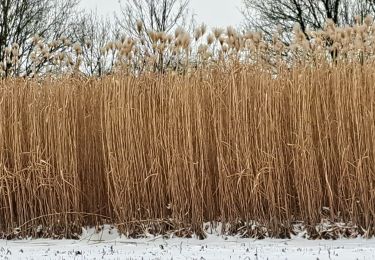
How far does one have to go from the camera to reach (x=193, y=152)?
5344 mm

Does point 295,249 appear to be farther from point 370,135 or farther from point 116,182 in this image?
point 116,182

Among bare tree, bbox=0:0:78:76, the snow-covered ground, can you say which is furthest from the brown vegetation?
bare tree, bbox=0:0:78:76

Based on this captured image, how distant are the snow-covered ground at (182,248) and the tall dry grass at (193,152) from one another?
18 centimetres

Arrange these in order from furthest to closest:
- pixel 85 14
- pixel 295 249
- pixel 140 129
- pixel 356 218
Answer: pixel 85 14
pixel 140 129
pixel 356 218
pixel 295 249

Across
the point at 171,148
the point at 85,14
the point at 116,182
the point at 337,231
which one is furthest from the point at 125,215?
the point at 85,14

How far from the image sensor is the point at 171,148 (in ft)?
17.4

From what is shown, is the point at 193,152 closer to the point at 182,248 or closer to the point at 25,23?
the point at 182,248

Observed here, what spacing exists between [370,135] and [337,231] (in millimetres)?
803

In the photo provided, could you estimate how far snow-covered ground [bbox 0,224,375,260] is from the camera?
427 centimetres

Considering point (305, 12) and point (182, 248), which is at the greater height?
point (305, 12)

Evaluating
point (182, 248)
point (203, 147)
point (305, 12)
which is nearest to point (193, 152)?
point (203, 147)

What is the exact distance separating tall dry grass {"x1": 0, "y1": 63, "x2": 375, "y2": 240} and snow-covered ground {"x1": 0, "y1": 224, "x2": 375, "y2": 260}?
176 millimetres

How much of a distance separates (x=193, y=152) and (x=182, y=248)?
94 cm

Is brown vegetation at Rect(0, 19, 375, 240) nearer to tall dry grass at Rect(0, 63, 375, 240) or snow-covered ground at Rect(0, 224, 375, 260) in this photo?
tall dry grass at Rect(0, 63, 375, 240)
